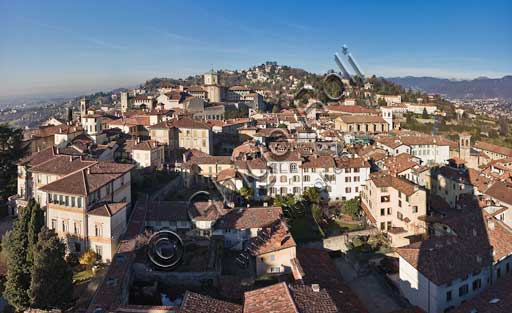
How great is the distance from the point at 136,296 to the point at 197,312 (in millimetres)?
7314

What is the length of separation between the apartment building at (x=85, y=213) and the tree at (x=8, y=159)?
1063cm

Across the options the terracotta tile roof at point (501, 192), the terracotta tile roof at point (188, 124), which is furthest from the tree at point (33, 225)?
the terracotta tile roof at point (501, 192)

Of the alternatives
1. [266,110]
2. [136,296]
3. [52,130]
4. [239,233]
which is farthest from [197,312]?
[266,110]

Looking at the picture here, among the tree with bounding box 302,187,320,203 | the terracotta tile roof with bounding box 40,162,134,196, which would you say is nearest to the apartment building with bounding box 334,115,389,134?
the tree with bounding box 302,187,320,203

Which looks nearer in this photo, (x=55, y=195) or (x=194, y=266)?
(x=194, y=266)

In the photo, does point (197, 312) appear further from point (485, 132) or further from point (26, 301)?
point (485, 132)

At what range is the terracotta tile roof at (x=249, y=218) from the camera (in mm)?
24938

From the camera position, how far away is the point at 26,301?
1752 cm

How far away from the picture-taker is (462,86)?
169125 millimetres

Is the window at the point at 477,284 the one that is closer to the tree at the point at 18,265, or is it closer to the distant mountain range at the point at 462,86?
the tree at the point at 18,265

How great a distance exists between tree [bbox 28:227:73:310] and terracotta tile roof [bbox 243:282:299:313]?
831 centimetres

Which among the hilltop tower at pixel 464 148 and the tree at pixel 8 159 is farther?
the hilltop tower at pixel 464 148

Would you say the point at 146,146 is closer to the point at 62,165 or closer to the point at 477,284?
the point at 62,165

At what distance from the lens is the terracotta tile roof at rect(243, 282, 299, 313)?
12.1 meters
